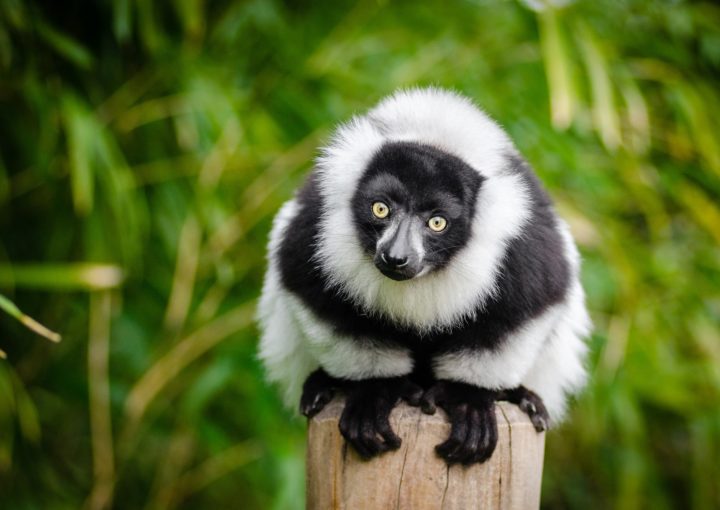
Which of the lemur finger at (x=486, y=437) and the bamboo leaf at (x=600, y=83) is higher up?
the bamboo leaf at (x=600, y=83)

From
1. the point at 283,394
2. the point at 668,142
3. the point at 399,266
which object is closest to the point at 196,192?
the point at 283,394

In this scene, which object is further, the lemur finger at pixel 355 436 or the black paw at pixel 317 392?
the black paw at pixel 317 392

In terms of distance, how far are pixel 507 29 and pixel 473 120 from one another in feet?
6.78

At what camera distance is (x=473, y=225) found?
7.44ft

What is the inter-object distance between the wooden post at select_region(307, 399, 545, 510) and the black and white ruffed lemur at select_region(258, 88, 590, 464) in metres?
0.08

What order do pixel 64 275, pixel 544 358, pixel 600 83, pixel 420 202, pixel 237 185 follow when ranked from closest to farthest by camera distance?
pixel 420 202
pixel 544 358
pixel 64 275
pixel 600 83
pixel 237 185

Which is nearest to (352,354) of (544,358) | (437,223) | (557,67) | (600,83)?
(437,223)

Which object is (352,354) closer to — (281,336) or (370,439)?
(370,439)

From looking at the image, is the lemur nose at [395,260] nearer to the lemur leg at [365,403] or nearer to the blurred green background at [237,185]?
the lemur leg at [365,403]

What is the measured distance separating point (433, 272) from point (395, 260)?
0.24 metres

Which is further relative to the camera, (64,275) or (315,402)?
(64,275)

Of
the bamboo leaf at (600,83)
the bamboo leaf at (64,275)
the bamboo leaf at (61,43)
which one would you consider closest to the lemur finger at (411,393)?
the bamboo leaf at (64,275)

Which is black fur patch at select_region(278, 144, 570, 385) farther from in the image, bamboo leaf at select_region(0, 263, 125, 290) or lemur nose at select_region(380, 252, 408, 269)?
bamboo leaf at select_region(0, 263, 125, 290)

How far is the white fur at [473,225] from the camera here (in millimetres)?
2223
